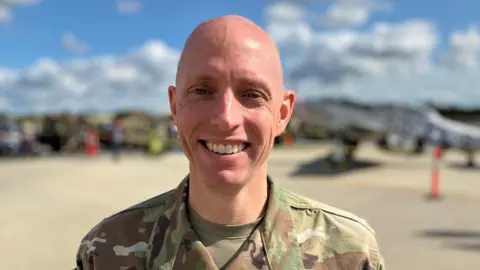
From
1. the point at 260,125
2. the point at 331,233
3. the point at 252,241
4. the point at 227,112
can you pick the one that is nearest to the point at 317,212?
the point at 331,233

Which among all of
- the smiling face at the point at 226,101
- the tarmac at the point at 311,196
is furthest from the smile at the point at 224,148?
the tarmac at the point at 311,196

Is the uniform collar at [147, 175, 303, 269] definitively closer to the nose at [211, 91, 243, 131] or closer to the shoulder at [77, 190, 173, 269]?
the shoulder at [77, 190, 173, 269]

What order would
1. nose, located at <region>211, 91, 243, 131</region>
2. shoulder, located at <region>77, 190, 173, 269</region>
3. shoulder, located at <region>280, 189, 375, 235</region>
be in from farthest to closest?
shoulder, located at <region>280, 189, 375, 235</region> < shoulder, located at <region>77, 190, 173, 269</region> < nose, located at <region>211, 91, 243, 131</region>

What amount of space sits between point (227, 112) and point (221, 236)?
1.71 feet

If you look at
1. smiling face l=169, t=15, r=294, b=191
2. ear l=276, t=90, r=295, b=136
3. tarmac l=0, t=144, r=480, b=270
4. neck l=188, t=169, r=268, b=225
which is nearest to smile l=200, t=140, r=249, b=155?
smiling face l=169, t=15, r=294, b=191

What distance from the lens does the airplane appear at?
67.4ft

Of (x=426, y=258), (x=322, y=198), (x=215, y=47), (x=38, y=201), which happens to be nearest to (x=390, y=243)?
(x=426, y=258)

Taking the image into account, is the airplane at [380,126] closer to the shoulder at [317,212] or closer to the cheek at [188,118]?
the shoulder at [317,212]

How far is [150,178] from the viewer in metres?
14.9

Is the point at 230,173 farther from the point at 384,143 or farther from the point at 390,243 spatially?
the point at 384,143

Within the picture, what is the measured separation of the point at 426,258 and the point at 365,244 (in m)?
5.91

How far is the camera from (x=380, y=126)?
20.7 m

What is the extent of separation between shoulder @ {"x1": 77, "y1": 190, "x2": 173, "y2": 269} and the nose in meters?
0.57

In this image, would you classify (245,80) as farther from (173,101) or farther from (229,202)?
(229,202)
